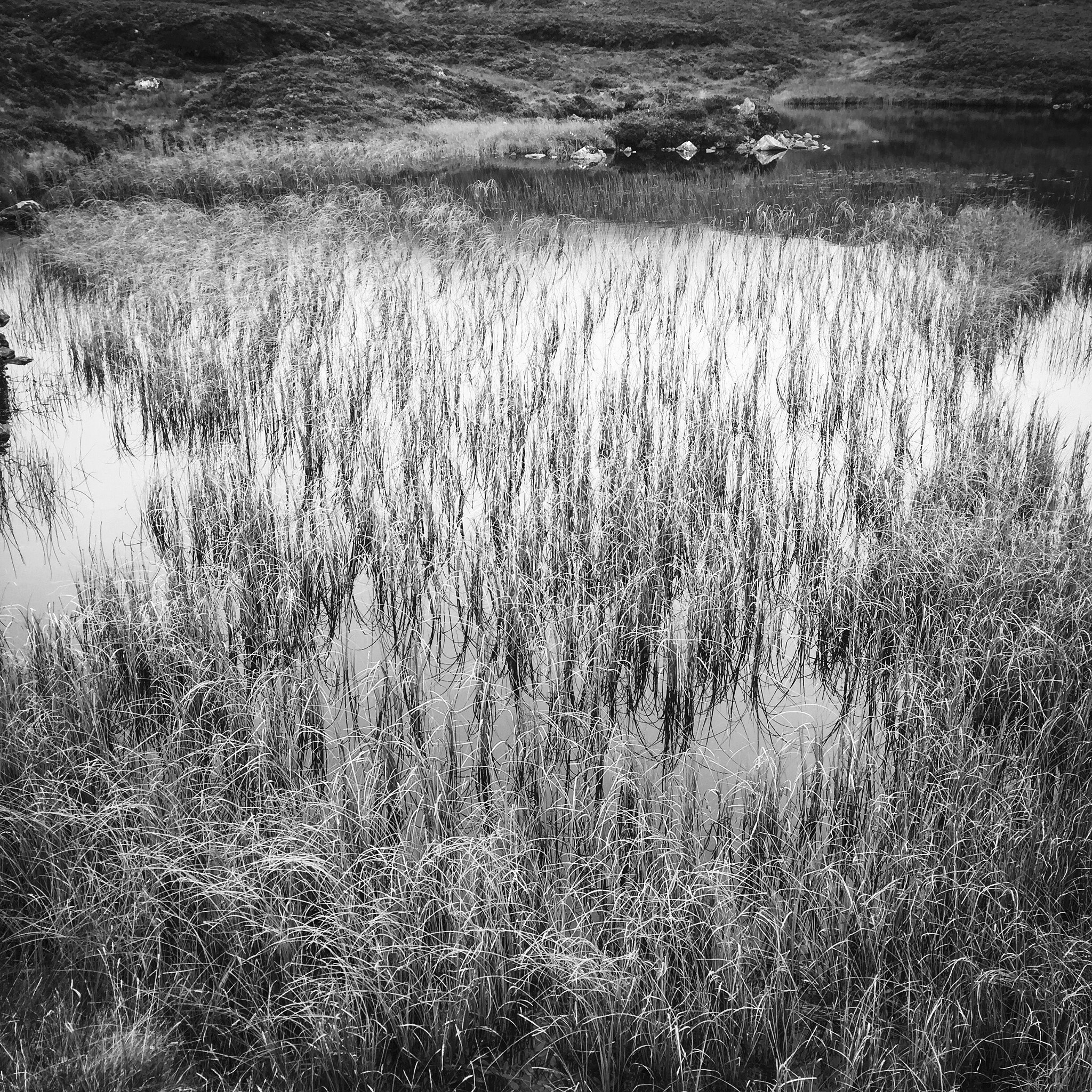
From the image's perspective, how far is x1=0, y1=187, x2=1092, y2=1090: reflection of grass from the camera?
2502mm

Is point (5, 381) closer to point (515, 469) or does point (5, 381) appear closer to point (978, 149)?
point (515, 469)

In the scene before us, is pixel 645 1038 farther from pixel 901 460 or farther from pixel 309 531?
pixel 901 460

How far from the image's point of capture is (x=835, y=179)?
661 inches

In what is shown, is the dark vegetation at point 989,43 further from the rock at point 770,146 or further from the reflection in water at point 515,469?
the reflection in water at point 515,469

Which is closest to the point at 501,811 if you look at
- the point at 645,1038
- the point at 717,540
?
the point at 645,1038

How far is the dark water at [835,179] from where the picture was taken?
13703 millimetres

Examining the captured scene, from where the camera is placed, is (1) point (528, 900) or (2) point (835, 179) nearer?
(1) point (528, 900)

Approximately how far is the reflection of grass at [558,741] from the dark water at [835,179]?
289 inches

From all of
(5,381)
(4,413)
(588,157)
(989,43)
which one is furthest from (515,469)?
(989,43)

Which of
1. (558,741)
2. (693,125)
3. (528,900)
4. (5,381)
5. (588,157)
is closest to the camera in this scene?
(528,900)

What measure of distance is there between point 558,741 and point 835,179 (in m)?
16.1

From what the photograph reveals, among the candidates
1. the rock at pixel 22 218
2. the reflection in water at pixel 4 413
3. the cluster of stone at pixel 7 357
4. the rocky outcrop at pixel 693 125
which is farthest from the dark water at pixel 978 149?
the rock at pixel 22 218

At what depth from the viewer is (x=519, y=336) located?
26.9 ft

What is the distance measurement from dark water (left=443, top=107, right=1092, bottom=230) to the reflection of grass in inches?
289
